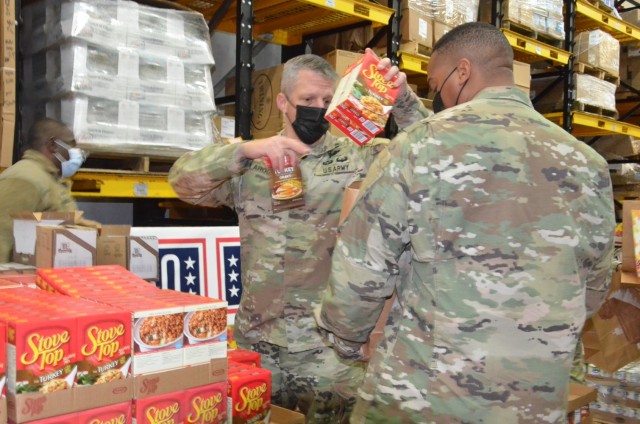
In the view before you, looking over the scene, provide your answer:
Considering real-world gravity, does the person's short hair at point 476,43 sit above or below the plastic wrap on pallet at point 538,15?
below

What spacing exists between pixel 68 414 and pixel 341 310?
680 millimetres

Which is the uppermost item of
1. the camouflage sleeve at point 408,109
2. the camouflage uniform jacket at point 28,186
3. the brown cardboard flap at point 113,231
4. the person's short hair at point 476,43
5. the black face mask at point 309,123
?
the person's short hair at point 476,43

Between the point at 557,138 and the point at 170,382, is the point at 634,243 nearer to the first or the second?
the point at 557,138

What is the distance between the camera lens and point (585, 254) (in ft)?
5.30

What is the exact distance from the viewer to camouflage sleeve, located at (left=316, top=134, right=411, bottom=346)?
5.10 ft

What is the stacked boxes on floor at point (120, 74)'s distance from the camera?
3.37 metres

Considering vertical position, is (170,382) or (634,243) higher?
(634,243)

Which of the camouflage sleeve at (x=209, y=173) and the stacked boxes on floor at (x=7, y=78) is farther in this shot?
the stacked boxes on floor at (x=7, y=78)

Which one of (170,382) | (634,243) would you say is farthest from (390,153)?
(634,243)

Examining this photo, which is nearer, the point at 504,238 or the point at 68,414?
the point at 68,414

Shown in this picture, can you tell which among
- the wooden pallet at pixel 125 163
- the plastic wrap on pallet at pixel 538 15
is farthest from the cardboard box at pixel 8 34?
the plastic wrap on pallet at pixel 538 15

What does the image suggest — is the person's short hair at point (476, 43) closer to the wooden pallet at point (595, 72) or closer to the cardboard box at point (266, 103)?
the cardboard box at point (266, 103)

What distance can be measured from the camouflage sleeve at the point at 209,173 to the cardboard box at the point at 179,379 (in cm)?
85

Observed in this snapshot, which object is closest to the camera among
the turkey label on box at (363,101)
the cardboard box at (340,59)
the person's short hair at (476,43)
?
the person's short hair at (476,43)
